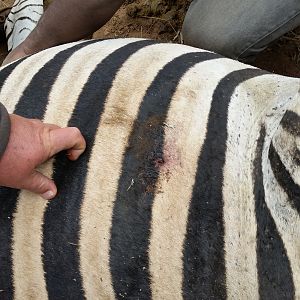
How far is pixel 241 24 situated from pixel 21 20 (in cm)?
85

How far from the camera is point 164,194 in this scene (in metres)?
0.85

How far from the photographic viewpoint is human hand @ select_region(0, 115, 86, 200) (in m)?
0.87

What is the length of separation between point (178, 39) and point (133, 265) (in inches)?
51.0

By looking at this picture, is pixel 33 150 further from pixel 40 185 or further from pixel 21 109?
pixel 21 109

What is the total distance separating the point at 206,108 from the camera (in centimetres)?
91

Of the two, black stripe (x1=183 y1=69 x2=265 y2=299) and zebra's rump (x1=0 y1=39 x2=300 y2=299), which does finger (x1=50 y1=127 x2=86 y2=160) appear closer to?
zebra's rump (x1=0 y1=39 x2=300 y2=299)

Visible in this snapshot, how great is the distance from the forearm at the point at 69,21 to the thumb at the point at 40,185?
84cm

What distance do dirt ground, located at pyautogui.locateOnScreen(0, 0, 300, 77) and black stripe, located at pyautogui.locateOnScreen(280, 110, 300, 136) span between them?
3.82 ft

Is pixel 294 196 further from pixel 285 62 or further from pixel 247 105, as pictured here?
pixel 285 62

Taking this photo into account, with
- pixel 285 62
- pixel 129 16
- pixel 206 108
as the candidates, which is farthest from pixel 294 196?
pixel 129 16

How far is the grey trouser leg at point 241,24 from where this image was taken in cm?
157

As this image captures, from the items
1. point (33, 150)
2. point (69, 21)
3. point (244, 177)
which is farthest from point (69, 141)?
point (69, 21)

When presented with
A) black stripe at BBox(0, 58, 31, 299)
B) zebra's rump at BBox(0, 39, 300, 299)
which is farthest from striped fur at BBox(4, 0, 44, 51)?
black stripe at BBox(0, 58, 31, 299)

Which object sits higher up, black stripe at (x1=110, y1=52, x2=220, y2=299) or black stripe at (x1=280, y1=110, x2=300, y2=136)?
black stripe at (x1=280, y1=110, x2=300, y2=136)
